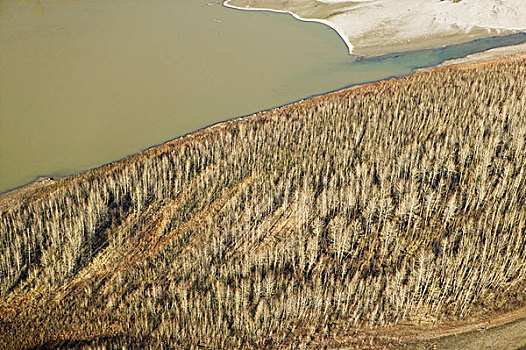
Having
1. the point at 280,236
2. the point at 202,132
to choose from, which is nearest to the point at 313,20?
the point at 202,132

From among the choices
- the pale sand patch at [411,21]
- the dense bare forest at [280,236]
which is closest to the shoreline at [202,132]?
the dense bare forest at [280,236]

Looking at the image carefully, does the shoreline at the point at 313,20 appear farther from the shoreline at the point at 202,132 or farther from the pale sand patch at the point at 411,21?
the shoreline at the point at 202,132

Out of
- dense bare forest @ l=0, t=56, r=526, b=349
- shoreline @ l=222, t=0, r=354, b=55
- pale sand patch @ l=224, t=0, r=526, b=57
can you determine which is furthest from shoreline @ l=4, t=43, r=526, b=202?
shoreline @ l=222, t=0, r=354, b=55

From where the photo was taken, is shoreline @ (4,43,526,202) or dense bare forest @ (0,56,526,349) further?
shoreline @ (4,43,526,202)

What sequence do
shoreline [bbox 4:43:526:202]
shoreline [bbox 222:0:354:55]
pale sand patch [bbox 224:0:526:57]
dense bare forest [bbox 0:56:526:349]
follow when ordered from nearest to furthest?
dense bare forest [bbox 0:56:526:349], shoreline [bbox 4:43:526:202], shoreline [bbox 222:0:354:55], pale sand patch [bbox 224:0:526:57]

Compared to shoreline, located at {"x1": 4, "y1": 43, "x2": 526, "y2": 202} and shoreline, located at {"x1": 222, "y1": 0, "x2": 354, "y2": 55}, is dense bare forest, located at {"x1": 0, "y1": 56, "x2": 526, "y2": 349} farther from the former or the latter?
shoreline, located at {"x1": 222, "y1": 0, "x2": 354, "y2": 55}
